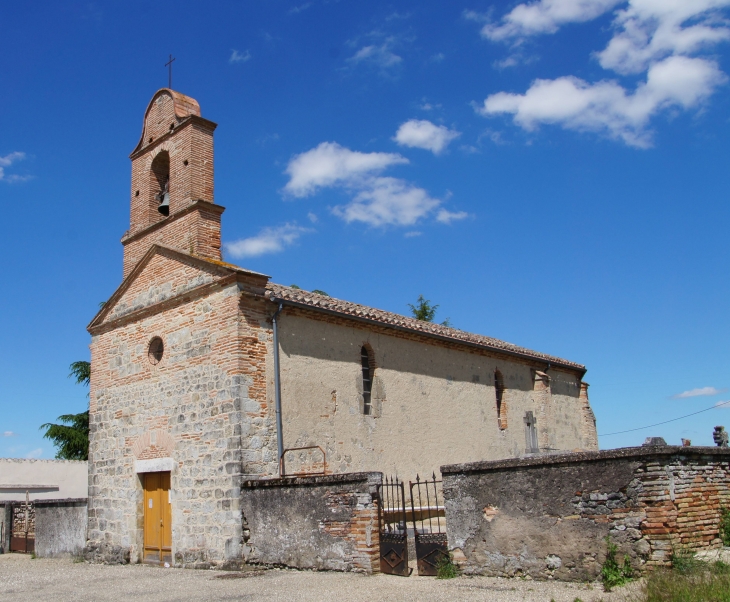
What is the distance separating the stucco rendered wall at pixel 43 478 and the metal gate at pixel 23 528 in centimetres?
713

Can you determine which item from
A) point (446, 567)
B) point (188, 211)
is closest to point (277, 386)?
point (188, 211)

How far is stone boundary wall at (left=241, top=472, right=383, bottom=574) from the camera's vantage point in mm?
9906

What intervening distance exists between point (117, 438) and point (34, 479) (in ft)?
45.9

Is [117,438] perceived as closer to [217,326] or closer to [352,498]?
[217,326]

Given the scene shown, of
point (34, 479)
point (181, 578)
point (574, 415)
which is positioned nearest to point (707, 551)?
point (181, 578)

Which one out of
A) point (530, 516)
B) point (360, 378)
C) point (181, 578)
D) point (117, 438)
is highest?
point (360, 378)

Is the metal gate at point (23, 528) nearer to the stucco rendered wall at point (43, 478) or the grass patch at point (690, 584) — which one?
the stucco rendered wall at point (43, 478)

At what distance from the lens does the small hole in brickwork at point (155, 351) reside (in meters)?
14.1

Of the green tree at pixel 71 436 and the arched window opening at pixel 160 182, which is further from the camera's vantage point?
the green tree at pixel 71 436

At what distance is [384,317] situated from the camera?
50.3ft

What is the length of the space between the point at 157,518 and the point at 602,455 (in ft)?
29.7

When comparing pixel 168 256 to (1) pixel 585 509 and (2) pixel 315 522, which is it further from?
(1) pixel 585 509

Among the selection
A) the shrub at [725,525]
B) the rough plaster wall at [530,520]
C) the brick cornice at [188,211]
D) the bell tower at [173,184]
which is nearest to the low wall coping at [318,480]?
the rough plaster wall at [530,520]

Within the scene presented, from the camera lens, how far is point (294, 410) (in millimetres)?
12742
